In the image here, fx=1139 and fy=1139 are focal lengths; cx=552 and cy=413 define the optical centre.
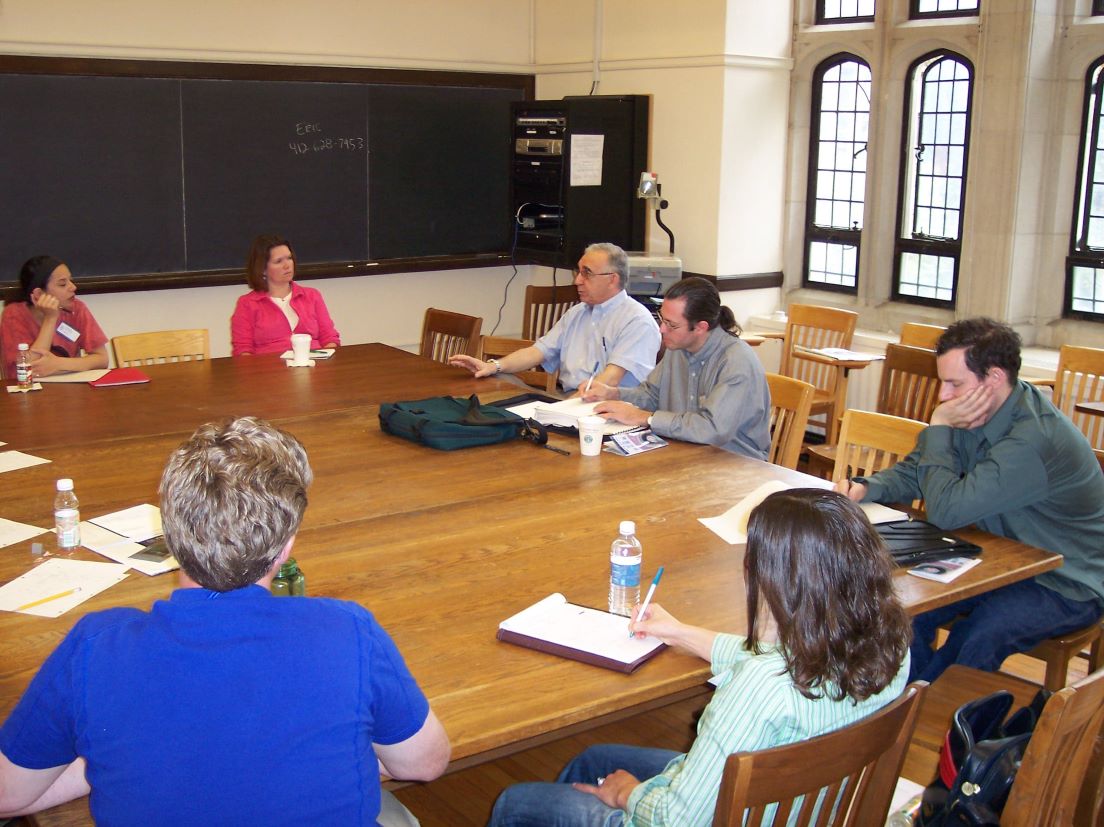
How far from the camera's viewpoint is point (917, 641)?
3008 millimetres

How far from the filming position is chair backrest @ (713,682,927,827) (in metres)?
1.57

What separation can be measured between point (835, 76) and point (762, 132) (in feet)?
1.80

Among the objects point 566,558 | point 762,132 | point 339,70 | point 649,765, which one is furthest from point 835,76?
point 649,765

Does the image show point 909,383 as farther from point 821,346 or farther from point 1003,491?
point 1003,491

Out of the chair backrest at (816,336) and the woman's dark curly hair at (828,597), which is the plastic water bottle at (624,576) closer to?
the woman's dark curly hair at (828,597)

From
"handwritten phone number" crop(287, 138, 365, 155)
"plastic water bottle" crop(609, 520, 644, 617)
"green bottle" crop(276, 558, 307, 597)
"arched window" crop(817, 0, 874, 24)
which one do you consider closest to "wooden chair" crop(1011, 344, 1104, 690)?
"arched window" crop(817, 0, 874, 24)

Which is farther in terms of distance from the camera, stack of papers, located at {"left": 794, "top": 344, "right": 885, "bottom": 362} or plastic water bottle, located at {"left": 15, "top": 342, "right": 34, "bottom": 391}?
stack of papers, located at {"left": 794, "top": 344, "right": 885, "bottom": 362}

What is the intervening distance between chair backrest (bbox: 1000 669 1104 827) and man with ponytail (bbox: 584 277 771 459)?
1900 millimetres

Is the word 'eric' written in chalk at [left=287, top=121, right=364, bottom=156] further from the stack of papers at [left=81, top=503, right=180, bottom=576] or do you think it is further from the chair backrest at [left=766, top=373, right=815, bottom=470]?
the stack of papers at [left=81, top=503, right=180, bottom=576]

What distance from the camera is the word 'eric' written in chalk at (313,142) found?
674 cm

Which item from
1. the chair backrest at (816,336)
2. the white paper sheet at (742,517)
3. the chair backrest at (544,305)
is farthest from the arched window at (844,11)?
the white paper sheet at (742,517)

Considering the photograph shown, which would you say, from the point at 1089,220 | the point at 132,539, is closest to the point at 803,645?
the point at 132,539

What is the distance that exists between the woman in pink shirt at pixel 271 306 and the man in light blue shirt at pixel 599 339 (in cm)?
103

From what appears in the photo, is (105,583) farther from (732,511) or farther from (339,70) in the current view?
(339,70)
